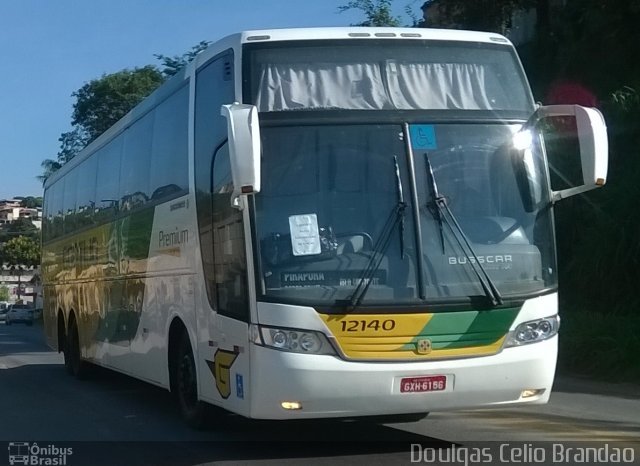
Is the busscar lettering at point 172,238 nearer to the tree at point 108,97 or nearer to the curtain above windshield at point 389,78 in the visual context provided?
the curtain above windshield at point 389,78

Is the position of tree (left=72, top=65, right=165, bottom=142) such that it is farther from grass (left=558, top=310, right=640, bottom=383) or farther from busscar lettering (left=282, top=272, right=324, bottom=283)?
busscar lettering (left=282, top=272, right=324, bottom=283)

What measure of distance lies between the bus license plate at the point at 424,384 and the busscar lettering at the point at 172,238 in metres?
3.10

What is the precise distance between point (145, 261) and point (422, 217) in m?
4.75

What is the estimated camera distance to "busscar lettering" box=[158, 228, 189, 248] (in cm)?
1020

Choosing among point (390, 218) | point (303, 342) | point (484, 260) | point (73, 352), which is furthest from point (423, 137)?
point (73, 352)

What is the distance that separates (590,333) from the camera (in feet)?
52.6

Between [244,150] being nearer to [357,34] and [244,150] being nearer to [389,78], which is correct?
[389,78]

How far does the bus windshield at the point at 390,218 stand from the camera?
8.09 m

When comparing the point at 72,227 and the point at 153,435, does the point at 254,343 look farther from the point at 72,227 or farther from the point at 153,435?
the point at 72,227

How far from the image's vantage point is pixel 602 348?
15.5 metres

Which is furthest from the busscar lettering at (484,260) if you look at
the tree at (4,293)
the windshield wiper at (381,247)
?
the tree at (4,293)

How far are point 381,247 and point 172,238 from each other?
10.8ft

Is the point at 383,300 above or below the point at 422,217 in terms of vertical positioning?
below

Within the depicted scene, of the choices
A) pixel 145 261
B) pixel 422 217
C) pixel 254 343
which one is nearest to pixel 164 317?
pixel 145 261
